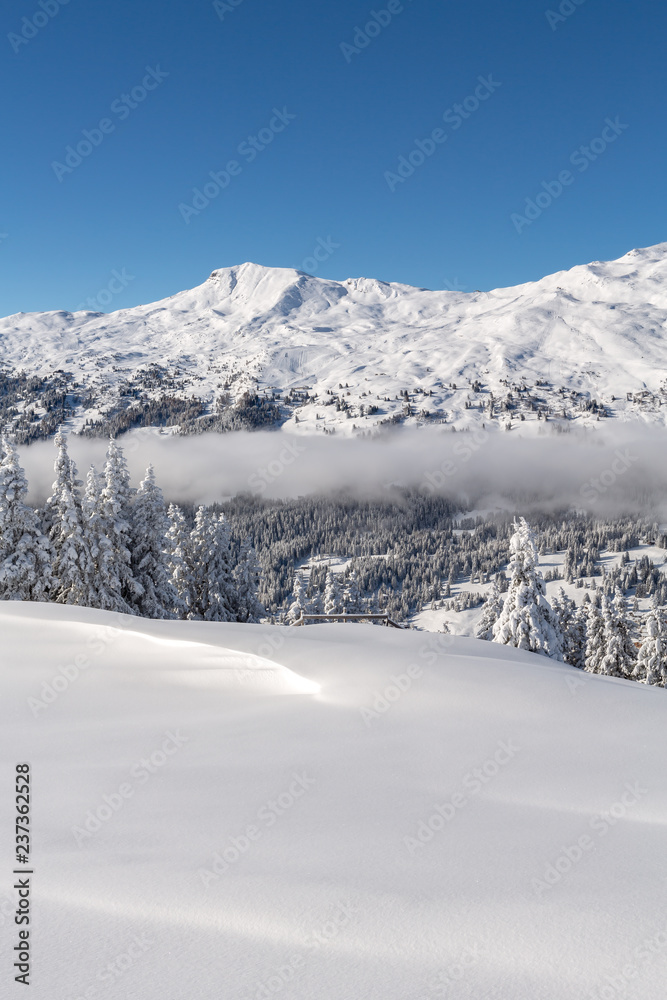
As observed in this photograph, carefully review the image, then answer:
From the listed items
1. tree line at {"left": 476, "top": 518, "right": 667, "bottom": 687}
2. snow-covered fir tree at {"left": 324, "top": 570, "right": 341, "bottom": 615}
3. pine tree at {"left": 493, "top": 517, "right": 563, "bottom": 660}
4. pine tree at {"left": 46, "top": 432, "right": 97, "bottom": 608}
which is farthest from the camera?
snow-covered fir tree at {"left": 324, "top": 570, "right": 341, "bottom": 615}

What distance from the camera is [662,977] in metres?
2.73

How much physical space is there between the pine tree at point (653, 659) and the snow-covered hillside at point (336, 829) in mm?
30518

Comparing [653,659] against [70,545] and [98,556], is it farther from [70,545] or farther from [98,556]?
[70,545]

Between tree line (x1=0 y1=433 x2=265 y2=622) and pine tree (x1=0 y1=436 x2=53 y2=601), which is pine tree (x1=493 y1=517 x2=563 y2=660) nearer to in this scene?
tree line (x1=0 y1=433 x2=265 y2=622)

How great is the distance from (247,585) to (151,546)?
7785 millimetres

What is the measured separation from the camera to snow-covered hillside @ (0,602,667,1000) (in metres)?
2.82

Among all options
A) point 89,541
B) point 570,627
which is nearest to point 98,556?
point 89,541

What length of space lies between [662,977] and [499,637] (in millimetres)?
25680

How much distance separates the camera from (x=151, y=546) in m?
27.9

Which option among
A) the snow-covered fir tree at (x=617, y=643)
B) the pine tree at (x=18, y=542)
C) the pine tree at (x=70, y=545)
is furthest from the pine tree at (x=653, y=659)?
the pine tree at (x=18, y=542)

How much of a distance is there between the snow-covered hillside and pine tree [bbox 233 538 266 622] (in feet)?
82.4

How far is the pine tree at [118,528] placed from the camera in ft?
87.4

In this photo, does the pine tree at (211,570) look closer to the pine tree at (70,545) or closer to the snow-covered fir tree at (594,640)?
the pine tree at (70,545)

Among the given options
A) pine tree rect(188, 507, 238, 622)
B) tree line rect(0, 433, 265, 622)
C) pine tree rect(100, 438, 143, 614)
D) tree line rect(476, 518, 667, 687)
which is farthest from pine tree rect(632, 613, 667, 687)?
pine tree rect(100, 438, 143, 614)
